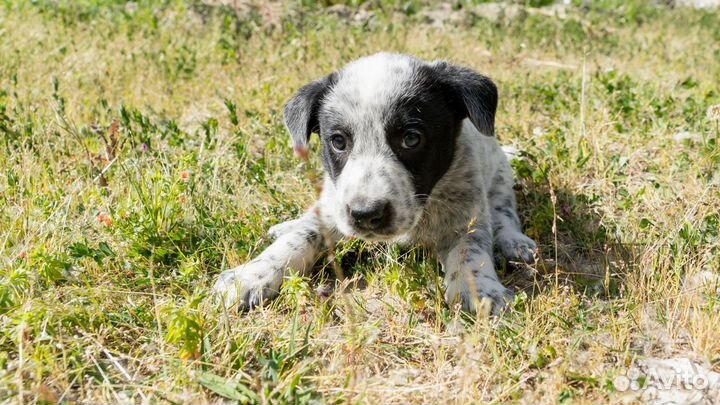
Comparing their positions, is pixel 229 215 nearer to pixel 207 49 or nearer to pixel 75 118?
pixel 75 118

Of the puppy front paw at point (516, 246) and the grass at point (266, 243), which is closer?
the grass at point (266, 243)

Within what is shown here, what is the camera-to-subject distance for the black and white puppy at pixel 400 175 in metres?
2.67

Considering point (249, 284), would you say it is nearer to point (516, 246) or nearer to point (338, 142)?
point (338, 142)

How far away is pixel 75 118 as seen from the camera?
4645 mm

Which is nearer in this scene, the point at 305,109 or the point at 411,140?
the point at 411,140

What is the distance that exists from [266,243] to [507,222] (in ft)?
4.39

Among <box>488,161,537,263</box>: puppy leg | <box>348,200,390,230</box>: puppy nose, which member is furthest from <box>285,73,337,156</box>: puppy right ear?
<box>488,161,537,263</box>: puppy leg

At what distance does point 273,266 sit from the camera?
2.83 meters

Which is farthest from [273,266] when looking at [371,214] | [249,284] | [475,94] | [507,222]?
[507,222]

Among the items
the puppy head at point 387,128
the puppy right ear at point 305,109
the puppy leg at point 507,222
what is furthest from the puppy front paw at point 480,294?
the puppy right ear at point 305,109

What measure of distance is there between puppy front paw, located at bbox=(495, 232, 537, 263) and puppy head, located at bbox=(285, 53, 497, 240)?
549 millimetres

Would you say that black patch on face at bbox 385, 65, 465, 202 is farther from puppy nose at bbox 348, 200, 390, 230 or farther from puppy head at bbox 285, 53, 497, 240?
puppy nose at bbox 348, 200, 390, 230

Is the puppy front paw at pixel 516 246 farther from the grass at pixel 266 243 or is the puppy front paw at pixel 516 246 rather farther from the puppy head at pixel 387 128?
the puppy head at pixel 387 128

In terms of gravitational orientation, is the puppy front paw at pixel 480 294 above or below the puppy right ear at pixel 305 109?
below
